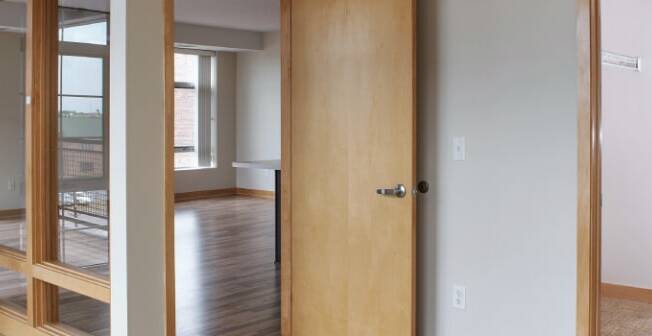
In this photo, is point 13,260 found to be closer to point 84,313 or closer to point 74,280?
point 74,280

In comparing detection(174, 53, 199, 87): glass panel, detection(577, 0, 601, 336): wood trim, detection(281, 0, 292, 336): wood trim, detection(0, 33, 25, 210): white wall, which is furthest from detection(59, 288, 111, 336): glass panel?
detection(174, 53, 199, 87): glass panel

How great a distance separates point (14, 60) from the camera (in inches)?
Result: 155

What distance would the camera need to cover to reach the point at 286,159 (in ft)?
12.2

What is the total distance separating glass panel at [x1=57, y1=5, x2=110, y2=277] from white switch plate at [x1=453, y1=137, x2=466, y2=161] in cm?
161

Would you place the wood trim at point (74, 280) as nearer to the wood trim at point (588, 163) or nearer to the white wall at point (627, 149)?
the wood trim at point (588, 163)

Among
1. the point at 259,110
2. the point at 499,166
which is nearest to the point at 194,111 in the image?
the point at 259,110

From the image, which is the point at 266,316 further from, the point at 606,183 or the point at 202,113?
the point at 202,113

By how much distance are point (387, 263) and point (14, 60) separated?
7.95 feet

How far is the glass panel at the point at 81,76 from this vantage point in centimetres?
329

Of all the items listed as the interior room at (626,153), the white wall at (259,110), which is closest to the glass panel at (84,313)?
the interior room at (626,153)

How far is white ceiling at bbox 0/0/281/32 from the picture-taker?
7788 mm

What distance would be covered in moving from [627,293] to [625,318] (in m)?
0.49

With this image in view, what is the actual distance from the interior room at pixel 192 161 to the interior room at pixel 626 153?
2.47 meters

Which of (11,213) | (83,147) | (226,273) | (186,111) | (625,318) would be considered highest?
(186,111)
